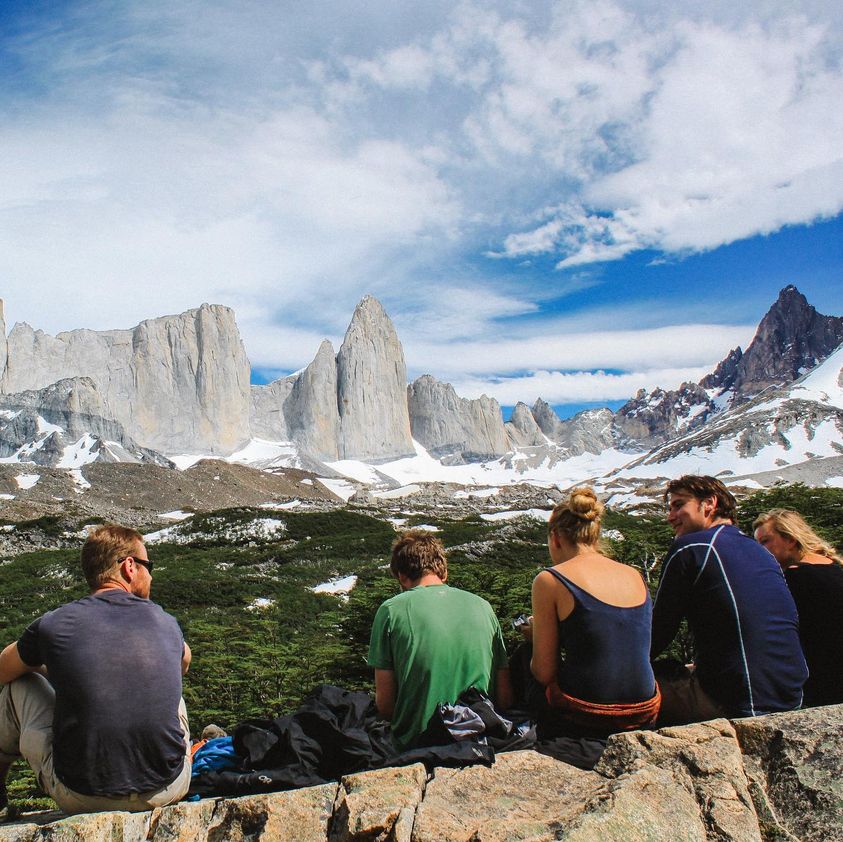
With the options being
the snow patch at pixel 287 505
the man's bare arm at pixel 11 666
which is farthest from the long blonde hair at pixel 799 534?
the snow patch at pixel 287 505

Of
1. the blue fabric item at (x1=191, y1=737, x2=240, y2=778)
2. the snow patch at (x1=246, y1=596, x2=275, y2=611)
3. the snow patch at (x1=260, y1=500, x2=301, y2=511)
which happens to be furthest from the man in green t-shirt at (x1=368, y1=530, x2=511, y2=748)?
the snow patch at (x1=260, y1=500, x2=301, y2=511)

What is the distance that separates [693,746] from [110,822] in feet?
8.85

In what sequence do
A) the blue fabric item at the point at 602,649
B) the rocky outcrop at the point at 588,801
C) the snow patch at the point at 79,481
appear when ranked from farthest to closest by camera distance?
the snow patch at the point at 79,481, the blue fabric item at the point at 602,649, the rocky outcrop at the point at 588,801

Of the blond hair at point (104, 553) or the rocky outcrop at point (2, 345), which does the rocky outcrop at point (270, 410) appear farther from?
the blond hair at point (104, 553)

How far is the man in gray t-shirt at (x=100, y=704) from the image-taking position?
3537 mm

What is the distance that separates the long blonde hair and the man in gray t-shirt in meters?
3.93

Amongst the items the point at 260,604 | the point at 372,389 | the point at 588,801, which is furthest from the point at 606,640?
the point at 372,389

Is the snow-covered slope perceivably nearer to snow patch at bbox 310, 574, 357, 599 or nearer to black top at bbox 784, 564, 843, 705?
snow patch at bbox 310, 574, 357, 599

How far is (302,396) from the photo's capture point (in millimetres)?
169250

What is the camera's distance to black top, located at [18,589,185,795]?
3.53m

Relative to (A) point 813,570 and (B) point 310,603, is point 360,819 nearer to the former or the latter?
(A) point 813,570

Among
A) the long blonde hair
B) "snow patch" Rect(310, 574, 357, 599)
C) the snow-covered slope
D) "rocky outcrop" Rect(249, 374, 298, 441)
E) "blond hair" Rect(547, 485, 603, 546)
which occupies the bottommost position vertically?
"snow patch" Rect(310, 574, 357, 599)

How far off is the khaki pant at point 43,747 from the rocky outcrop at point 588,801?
0.37 m

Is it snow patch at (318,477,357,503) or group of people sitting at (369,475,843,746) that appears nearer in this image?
group of people sitting at (369,475,843,746)
